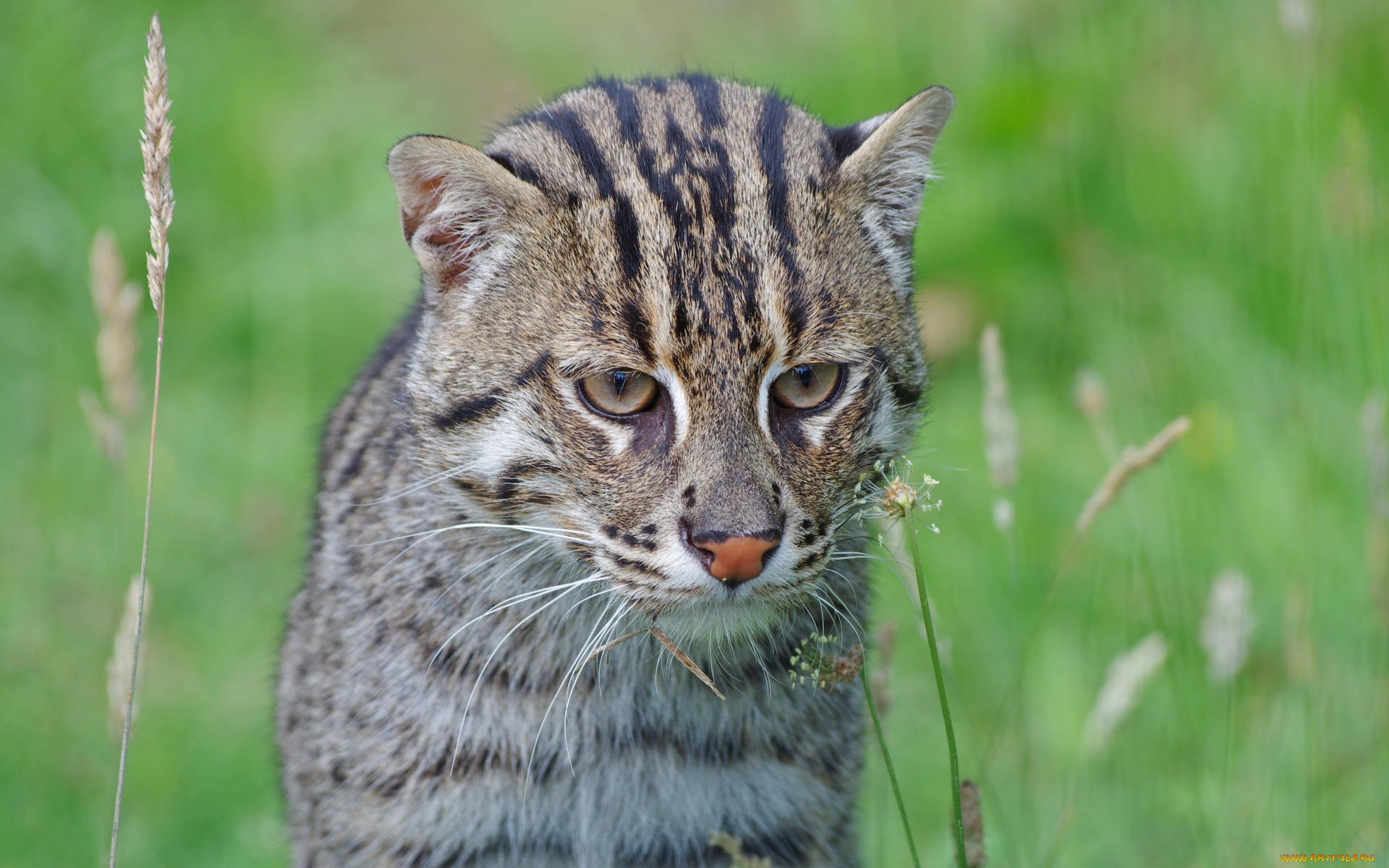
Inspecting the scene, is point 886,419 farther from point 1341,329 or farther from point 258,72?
point 258,72

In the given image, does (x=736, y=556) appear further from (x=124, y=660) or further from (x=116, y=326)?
(x=116, y=326)

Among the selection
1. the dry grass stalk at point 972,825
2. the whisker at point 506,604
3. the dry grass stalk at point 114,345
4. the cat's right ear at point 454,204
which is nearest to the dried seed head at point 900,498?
the dry grass stalk at point 972,825

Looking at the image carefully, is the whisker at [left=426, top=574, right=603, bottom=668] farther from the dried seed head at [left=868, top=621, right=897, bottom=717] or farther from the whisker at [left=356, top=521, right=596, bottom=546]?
the dried seed head at [left=868, top=621, right=897, bottom=717]

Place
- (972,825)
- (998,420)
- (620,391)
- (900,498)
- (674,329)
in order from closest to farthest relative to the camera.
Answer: (900,498), (972,825), (674,329), (620,391), (998,420)

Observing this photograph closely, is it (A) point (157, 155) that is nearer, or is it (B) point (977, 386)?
(A) point (157, 155)

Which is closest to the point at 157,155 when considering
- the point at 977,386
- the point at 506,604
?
the point at 506,604

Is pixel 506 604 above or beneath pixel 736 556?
beneath

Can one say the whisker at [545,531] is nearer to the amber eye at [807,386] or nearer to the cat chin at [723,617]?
the cat chin at [723,617]

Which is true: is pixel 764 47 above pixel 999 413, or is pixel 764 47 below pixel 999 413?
above

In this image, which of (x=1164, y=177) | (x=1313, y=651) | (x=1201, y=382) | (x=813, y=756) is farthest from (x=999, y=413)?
(x=1164, y=177)
